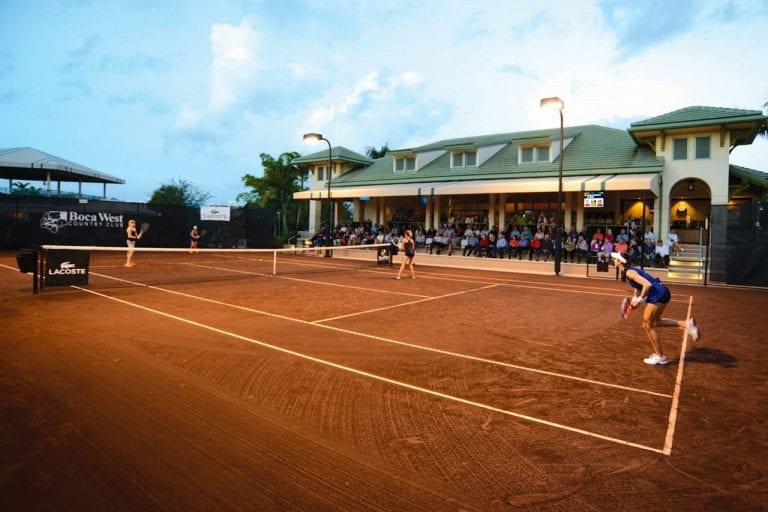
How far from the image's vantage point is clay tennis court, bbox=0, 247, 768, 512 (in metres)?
3.54

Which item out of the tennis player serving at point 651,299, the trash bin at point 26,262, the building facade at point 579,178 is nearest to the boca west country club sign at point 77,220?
the building facade at point 579,178

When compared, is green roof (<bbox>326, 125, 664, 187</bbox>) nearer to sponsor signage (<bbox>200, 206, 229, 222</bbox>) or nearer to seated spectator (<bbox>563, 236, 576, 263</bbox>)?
seated spectator (<bbox>563, 236, 576, 263</bbox>)

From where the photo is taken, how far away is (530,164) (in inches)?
1193

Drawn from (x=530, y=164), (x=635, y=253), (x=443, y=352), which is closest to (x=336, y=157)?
(x=530, y=164)

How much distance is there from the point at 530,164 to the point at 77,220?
27298mm

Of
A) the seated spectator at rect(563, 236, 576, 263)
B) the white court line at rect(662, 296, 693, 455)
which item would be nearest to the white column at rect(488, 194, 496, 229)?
the seated spectator at rect(563, 236, 576, 263)

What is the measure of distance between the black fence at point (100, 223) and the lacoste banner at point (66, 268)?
50.1ft

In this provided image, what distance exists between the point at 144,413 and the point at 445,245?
84.1ft

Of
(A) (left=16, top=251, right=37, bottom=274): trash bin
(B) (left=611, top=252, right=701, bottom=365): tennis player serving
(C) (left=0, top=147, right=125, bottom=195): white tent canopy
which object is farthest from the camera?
(C) (left=0, top=147, right=125, bottom=195): white tent canopy

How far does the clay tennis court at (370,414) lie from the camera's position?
3.54 metres

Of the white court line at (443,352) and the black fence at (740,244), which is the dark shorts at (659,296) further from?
the black fence at (740,244)

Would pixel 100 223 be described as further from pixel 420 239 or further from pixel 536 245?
pixel 536 245

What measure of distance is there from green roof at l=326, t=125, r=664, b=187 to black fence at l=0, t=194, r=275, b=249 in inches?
431

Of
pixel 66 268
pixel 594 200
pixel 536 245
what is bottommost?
pixel 66 268
